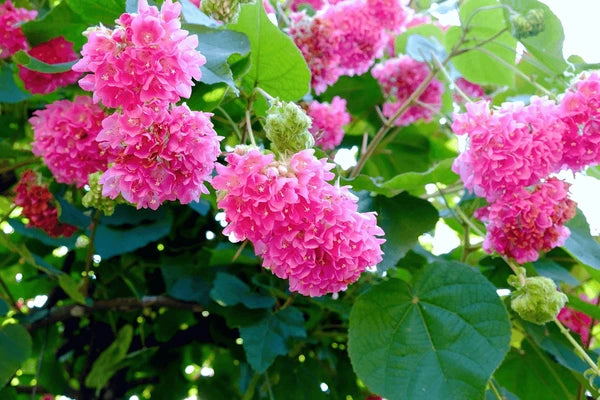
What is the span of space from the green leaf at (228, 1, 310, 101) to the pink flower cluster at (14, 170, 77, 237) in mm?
537

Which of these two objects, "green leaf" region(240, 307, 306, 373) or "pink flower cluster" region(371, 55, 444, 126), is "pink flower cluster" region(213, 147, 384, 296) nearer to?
"green leaf" region(240, 307, 306, 373)

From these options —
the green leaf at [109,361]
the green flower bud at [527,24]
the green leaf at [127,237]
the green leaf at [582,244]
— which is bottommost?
the green leaf at [109,361]

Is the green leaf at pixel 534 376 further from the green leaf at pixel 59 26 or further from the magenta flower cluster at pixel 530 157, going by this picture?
the green leaf at pixel 59 26

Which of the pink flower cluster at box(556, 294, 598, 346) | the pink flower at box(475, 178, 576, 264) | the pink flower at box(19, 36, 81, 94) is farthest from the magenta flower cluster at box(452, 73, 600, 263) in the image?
the pink flower at box(19, 36, 81, 94)

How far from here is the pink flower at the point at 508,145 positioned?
1.03m

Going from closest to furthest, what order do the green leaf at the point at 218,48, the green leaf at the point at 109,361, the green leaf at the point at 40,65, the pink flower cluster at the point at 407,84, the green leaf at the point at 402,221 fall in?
the green leaf at the point at 218,48 → the green leaf at the point at 40,65 → the green leaf at the point at 402,221 → the green leaf at the point at 109,361 → the pink flower cluster at the point at 407,84

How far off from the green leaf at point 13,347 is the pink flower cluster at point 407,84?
943 millimetres

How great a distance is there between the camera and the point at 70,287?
4.18 ft

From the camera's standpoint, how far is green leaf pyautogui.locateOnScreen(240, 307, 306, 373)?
3.93 feet

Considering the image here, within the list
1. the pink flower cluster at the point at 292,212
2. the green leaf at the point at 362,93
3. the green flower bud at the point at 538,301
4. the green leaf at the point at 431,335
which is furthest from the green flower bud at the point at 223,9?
the green leaf at the point at 362,93

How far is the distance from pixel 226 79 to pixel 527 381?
995 mm

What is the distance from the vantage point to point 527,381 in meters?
1.46

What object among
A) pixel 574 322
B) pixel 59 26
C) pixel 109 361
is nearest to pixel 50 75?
pixel 59 26

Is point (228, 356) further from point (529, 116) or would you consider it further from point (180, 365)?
point (529, 116)
